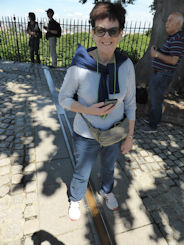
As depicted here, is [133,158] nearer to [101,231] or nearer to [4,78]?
[101,231]

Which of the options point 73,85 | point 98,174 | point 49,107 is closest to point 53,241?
point 98,174

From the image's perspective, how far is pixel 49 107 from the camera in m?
5.00

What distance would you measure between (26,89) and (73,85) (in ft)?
16.2

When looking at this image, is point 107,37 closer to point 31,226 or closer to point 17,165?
point 31,226

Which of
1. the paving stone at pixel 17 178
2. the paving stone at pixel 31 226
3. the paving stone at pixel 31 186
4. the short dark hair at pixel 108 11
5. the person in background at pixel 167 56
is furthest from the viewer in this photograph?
the person in background at pixel 167 56

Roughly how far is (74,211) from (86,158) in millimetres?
871

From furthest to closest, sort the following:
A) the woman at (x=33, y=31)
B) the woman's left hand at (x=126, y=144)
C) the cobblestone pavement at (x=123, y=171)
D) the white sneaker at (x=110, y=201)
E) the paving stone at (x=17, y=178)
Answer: the woman at (x=33, y=31)
the paving stone at (x=17, y=178)
the white sneaker at (x=110, y=201)
the cobblestone pavement at (x=123, y=171)
the woman's left hand at (x=126, y=144)

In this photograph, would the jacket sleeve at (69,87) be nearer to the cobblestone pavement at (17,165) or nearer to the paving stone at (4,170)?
the cobblestone pavement at (17,165)

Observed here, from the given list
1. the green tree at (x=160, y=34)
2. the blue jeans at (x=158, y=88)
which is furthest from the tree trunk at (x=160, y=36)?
the blue jeans at (x=158, y=88)

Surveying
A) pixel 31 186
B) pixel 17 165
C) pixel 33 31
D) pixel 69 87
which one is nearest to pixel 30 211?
pixel 31 186

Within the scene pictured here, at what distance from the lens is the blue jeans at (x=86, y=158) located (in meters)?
1.85

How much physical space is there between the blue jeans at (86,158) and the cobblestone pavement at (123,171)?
703 millimetres

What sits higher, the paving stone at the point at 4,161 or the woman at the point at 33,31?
the woman at the point at 33,31

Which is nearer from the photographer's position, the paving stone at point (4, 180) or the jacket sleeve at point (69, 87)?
the jacket sleeve at point (69, 87)
